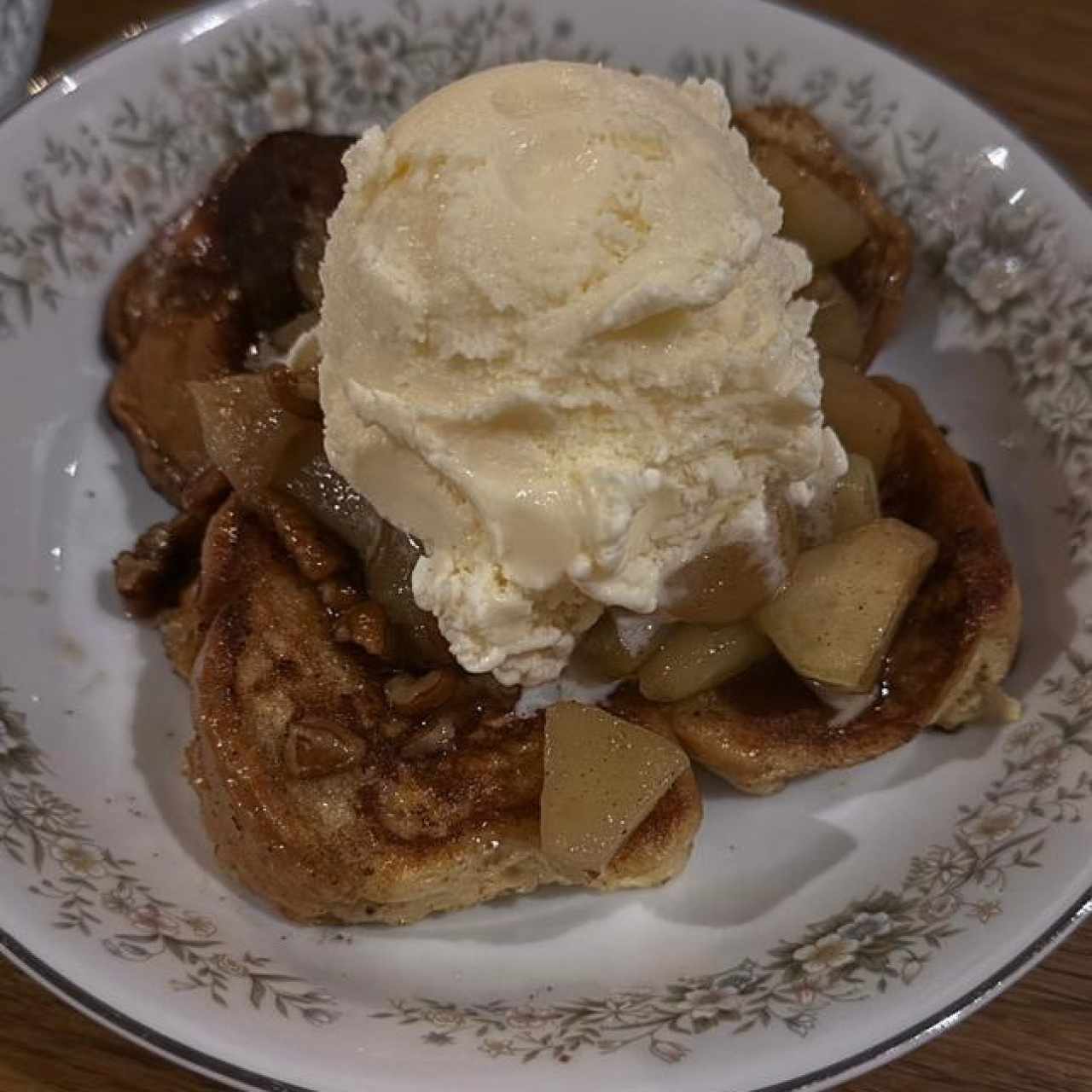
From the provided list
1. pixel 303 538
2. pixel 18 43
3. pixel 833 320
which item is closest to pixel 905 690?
pixel 833 320

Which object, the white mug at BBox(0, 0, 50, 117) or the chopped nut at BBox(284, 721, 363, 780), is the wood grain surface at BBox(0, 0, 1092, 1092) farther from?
the white mug at BBox(0, 0, 50, 117)

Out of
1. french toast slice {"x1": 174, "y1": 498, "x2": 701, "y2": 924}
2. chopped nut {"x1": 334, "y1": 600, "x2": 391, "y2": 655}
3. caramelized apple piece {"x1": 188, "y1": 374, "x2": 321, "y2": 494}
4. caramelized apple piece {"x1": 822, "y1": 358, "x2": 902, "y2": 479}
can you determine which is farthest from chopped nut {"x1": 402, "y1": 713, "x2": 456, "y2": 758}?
caramelized apple piece {"x1": 822, "y1": 358, "x2": 902, "y2": 479}

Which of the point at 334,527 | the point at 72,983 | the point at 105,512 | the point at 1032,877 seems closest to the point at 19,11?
the point at 105,512

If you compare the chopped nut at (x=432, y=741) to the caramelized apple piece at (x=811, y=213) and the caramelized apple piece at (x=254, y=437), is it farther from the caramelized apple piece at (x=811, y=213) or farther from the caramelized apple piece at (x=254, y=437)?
the caramelized apple piece at (x=811, y=213)

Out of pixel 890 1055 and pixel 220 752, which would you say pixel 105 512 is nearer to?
pixel 220 752

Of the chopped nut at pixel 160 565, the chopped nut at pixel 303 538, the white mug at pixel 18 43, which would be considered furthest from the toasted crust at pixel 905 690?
the white mug at pixel 18 43
